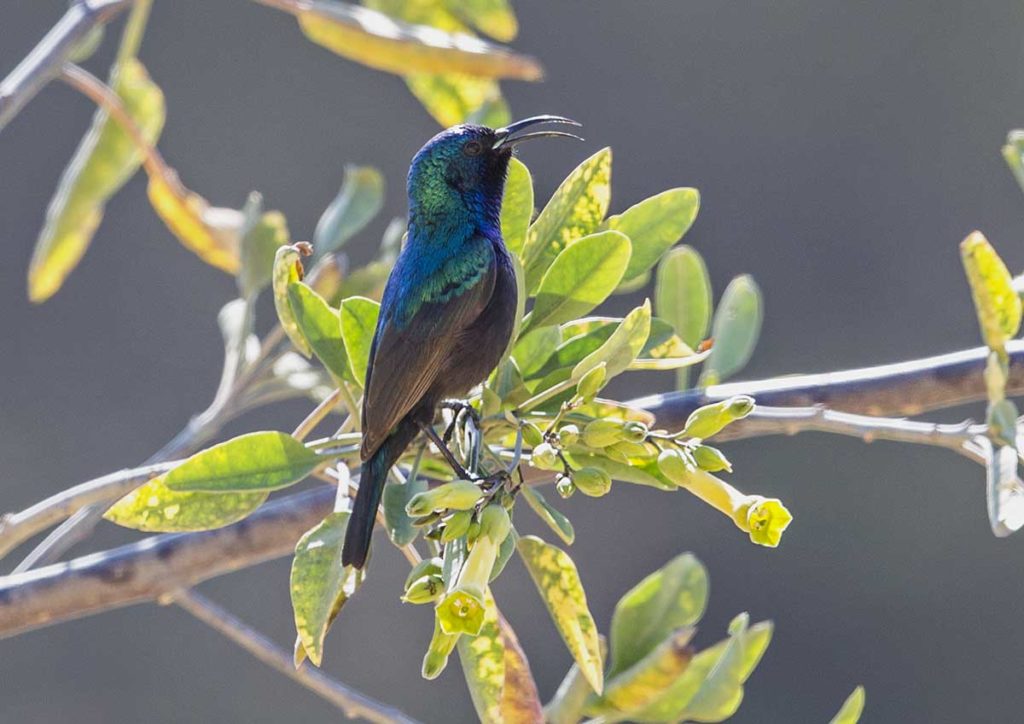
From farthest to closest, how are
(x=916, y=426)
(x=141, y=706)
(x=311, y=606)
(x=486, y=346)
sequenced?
1. (x=141, y=706)
2. (x=486, y=346)
3. (x=916, y=426)
4. (x=311, y=606)

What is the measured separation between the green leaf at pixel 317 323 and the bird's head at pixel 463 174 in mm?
433

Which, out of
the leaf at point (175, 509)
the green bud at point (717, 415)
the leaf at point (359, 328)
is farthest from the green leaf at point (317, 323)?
the green bud at point (717, 415)

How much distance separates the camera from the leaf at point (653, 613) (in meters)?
1.46

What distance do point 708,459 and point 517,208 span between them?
0.41 metres

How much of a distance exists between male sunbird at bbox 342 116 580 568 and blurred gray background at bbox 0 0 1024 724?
2666 mm

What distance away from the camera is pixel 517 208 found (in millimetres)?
1345

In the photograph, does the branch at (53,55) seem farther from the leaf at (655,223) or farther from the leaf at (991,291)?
the leaf at (991,291)

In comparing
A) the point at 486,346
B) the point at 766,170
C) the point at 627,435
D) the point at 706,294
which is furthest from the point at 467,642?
the point at 766,170

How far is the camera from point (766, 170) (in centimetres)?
529

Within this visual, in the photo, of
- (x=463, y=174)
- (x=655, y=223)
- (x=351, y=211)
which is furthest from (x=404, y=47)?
(x=655, y=223)

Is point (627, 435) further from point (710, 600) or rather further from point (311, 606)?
point (710, 600)

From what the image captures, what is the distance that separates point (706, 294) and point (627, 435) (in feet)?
2.10

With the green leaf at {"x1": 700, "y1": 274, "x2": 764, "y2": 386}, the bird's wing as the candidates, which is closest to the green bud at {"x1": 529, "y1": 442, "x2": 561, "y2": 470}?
the bird's wing

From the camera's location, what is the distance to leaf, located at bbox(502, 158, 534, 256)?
1.33m
